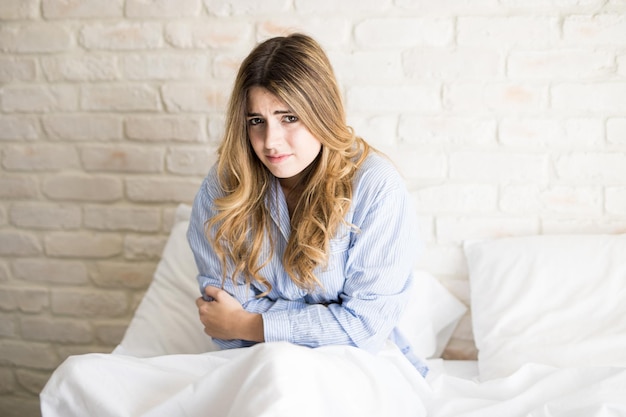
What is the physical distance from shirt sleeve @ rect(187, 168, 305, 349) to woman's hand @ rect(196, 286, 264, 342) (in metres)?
0.02

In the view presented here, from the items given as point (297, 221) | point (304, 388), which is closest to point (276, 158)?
point (297, 221)

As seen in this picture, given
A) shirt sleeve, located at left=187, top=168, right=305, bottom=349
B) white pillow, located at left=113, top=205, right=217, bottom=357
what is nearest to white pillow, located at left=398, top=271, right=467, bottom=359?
shirt sleeve, located at left=187, top=168, right=305, bottom=349

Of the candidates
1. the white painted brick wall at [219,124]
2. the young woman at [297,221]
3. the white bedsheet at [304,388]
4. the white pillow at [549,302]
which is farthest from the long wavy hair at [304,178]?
the white pillow at [549,302]

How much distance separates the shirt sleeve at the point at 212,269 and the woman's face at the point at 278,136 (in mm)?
196

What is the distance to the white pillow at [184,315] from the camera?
1.49 m

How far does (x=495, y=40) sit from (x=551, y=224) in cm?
49

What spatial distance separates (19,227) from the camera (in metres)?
1.93

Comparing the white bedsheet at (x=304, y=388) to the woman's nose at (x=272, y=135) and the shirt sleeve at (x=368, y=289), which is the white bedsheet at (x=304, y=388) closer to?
the shirt sleeve at (x=368, y=289)

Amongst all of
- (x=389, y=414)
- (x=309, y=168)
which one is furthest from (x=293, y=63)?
(x=389, y=414)

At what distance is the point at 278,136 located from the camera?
1.22 meters

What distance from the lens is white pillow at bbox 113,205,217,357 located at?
4.87ft

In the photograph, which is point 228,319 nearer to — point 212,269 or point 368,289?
point 212,269

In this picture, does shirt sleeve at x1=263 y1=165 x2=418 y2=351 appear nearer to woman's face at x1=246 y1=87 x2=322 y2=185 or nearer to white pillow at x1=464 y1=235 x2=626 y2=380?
woman's face at x1=246 y1=87 x2=322 y2=185

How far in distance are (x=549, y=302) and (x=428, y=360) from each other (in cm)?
33
